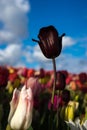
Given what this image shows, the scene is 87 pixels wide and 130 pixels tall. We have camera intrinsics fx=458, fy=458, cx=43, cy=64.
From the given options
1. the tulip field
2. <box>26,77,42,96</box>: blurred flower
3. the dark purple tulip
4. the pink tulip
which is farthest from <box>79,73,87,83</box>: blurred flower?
the pink tulip

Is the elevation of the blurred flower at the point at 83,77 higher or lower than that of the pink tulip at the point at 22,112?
higher

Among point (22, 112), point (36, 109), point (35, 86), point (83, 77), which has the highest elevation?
point (83, 77)

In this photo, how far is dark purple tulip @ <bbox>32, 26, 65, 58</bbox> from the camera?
6.88ft

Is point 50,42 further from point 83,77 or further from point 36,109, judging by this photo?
point 83,77

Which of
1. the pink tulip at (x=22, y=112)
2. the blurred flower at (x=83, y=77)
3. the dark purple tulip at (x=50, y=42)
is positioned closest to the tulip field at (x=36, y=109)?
the pink tulip at (x=22, y=112)

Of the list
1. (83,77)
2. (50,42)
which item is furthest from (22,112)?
(83,77)

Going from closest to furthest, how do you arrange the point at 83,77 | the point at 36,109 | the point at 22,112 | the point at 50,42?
the point at 22,112, the point at 50,42, the point at 36,109, the point at 83,77

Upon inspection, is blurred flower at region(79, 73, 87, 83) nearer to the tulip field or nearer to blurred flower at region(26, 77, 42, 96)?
the tulip field

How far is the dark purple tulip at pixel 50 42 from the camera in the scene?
2096 mm

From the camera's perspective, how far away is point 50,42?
2096 mm

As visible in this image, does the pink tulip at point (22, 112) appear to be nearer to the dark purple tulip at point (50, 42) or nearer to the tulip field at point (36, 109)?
the tulip field at point (36, 109)

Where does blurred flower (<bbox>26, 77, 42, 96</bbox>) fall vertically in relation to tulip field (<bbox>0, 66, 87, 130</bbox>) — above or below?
above

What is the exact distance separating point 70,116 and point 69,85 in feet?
12.9

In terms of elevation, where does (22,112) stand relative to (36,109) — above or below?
below
